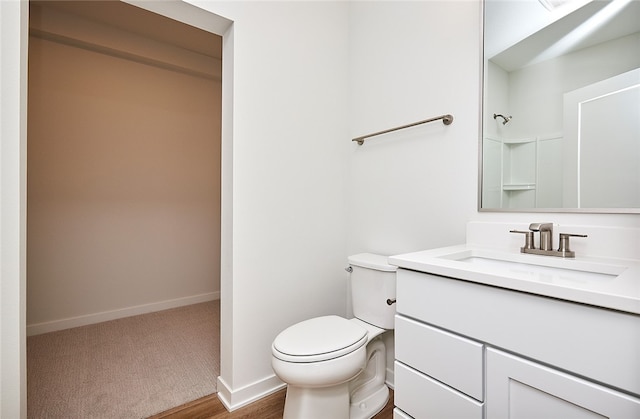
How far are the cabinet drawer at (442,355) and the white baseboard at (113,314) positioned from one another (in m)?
2.56

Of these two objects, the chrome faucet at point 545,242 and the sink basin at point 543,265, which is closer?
the sink basin at point 543,265

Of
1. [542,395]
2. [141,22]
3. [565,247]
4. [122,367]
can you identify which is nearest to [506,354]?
[542,395]

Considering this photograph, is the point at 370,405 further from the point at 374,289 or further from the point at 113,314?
the point at 113,314

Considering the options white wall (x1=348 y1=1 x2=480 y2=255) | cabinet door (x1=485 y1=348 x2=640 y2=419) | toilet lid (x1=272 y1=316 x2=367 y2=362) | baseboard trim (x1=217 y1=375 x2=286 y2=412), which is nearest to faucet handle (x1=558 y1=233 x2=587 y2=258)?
white wall (x1=348 y1=1 x2=480 y2=255)

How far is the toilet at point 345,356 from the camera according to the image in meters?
1.21

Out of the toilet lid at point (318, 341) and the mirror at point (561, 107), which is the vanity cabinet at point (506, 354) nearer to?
the toilet lid at point (318, 341)

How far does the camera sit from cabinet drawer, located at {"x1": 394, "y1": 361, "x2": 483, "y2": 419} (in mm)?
913

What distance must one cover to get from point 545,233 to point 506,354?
54 centimetres

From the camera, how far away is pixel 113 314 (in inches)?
104

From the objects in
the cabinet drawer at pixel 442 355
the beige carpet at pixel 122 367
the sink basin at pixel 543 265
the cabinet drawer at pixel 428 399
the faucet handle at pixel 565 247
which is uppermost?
the faucet handle at pixel 565 247

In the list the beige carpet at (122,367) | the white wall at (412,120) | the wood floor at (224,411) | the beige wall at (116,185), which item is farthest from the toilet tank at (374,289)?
the beige wall at (116,185)

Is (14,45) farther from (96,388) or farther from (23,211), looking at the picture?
(96,388)

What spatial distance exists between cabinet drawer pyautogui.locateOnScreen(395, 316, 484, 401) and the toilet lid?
0.26 m

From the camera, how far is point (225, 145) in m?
1.58
